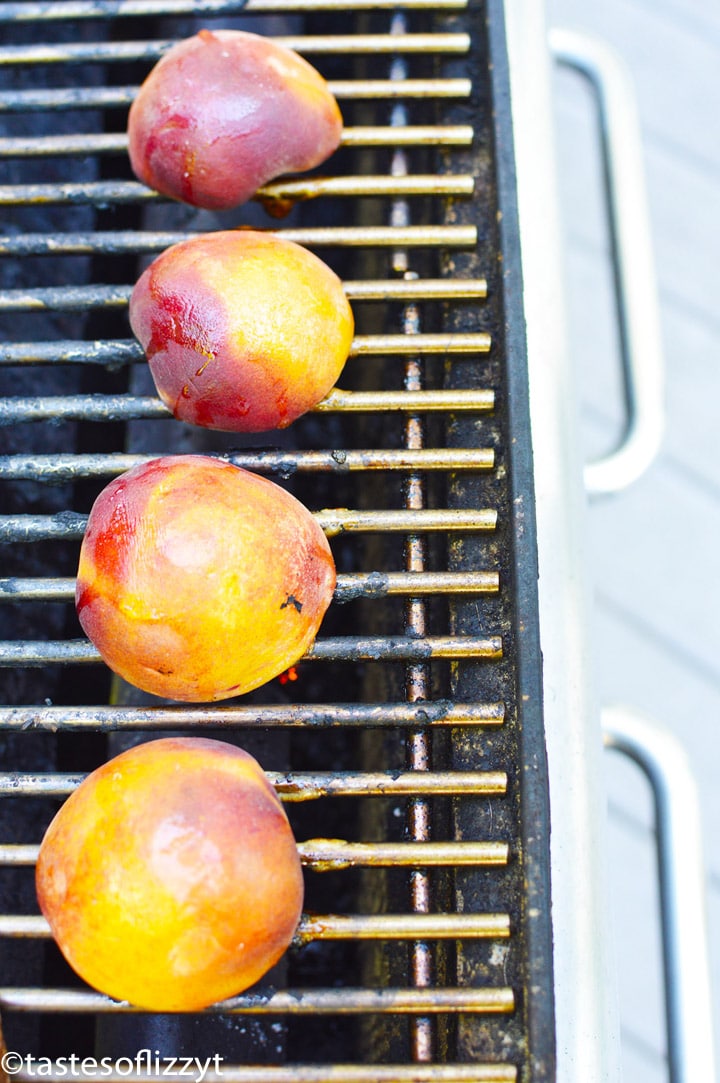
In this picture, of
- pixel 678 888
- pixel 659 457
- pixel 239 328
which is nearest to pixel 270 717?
pixel 239 328

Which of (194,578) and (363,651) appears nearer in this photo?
(194,578)

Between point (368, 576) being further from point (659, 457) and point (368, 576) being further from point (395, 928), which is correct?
point (659, 457)

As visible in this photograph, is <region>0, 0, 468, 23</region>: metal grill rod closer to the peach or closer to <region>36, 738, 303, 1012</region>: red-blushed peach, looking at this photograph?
the peach

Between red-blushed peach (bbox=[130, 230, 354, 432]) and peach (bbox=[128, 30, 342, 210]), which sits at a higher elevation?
peach (bbox=[128, 30, 342, 210])

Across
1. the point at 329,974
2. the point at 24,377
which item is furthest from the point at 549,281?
the point at 329,974

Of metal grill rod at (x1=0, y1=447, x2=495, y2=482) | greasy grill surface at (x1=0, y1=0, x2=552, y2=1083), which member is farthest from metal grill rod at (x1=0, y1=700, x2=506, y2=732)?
metal grill rod at (x1=0, y1=447, x2=495, y2=482)

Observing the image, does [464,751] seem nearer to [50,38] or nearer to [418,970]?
[418,970]
